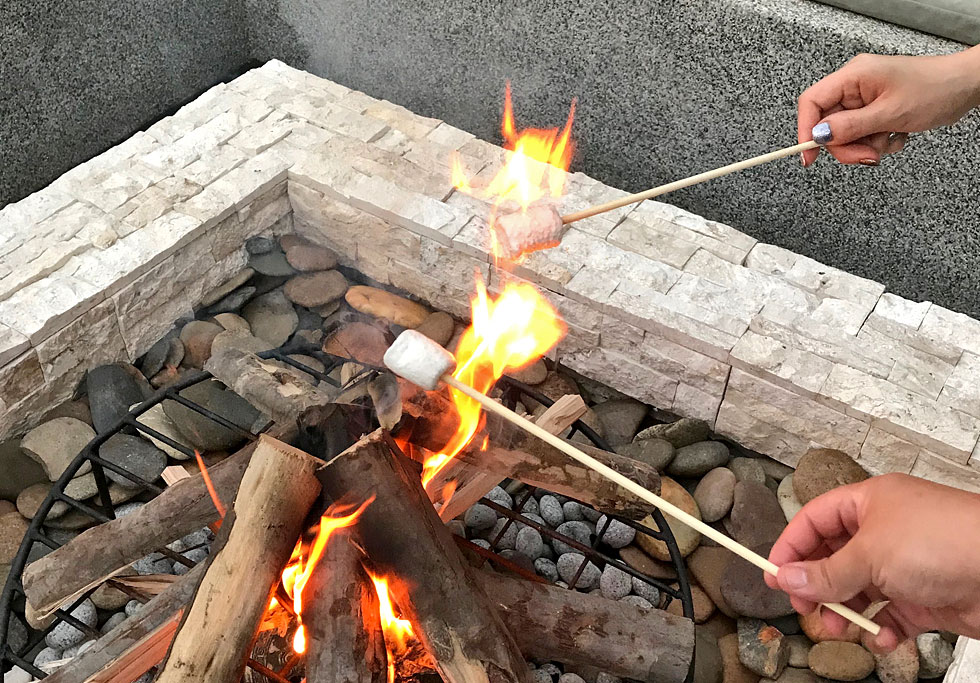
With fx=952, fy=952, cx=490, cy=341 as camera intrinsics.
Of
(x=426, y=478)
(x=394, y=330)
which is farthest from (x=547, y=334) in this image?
(x=426, y=478)

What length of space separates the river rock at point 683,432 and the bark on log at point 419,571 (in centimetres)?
126

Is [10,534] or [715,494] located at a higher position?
[10,534]

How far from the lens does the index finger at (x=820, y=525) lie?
1.63 m

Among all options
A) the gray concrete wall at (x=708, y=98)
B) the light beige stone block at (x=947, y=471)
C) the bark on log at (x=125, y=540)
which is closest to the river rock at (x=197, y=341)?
the bark on log at (x=125, y=540)

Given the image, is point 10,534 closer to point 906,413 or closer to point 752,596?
point 752,596

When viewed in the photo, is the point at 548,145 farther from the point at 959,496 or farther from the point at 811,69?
the point at 959,496

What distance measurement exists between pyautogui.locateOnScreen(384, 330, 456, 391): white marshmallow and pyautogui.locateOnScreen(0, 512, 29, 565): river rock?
157cm

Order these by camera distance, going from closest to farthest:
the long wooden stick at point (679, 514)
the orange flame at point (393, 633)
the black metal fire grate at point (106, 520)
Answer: the long wooden stick at point (679, 514) → the orange flame at point (393, 633) → the black metal fire grate at point (106, 520)

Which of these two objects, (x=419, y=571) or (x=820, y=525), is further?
(x=419, y=571)

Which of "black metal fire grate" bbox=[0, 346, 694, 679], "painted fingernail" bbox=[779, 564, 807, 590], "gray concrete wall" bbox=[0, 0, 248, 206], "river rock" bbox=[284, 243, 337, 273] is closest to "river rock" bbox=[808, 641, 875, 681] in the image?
"black metal fire grate" bbox=[0, 346, 694, 679]

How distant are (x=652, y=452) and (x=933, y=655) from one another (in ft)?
3.06

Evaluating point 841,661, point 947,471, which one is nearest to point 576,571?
point 841,661

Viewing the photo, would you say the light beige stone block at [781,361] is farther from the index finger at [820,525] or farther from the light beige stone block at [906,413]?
the index finger at [820,525]

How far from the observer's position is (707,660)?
2539mm
